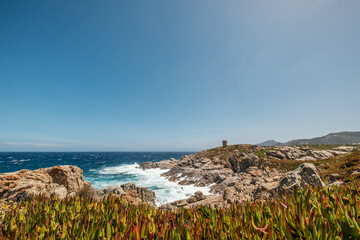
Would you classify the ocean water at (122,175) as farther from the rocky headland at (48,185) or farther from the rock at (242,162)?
the rock at (242,162)

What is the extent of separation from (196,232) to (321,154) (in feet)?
178

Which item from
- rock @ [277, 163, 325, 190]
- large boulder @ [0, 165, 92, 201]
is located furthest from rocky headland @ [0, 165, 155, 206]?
rock @ [277, 163, 325, 190]

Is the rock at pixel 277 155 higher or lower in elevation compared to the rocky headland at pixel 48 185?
lower

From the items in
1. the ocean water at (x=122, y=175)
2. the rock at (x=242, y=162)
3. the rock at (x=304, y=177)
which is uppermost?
the rock at (x=304, y=177)

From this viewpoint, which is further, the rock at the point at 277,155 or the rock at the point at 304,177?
the rock at the point at 277,155

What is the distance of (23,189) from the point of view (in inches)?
233

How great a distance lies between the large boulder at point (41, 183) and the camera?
5.87m

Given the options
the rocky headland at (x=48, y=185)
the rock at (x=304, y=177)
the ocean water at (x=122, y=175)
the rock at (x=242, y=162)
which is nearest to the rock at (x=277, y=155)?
the rock at (x=242, y=162)

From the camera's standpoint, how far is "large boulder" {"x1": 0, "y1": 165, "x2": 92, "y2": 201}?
19.3 ft

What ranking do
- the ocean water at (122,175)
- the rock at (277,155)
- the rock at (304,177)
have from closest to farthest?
1. the rock at (304,177)
2. the ocean water at (122,175)
3. the rock at (277,155)

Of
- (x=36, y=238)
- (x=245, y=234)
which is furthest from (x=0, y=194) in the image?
(x=245, y=234)

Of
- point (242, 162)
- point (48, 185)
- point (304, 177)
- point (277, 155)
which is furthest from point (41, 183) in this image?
point (277, 155)

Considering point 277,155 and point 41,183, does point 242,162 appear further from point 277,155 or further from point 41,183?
point 41,183

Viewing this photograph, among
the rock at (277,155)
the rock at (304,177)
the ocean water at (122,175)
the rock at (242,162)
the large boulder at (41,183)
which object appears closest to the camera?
the large boulder at (41,183)
